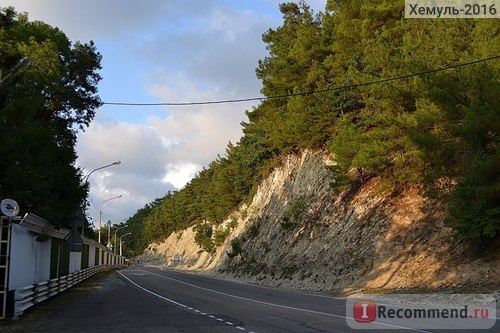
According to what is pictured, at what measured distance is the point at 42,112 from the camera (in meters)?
30.8

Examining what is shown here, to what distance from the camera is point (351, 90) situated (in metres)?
38.0

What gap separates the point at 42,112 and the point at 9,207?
1655 centimetres

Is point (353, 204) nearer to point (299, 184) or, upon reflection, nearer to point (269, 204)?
point (299, 184)

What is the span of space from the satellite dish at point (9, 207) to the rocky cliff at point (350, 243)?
17554 mm

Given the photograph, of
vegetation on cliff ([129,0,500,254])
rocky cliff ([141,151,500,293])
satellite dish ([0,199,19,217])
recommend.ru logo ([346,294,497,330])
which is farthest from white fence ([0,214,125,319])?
vegetation on cliff ([129,0,500,254])

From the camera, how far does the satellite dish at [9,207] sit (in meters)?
15.6

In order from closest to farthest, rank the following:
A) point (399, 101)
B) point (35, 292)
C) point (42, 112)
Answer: point (35, 292) → point (399, 101) → point (42, 112)

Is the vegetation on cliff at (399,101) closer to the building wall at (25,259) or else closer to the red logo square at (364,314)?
the red logo square at (364,314)

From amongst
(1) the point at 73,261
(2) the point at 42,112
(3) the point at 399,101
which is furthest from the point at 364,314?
(1) the point at 73,261

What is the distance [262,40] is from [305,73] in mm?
12515

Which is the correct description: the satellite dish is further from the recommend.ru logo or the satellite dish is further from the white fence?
the recommend.ru logo

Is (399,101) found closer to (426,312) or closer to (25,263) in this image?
(426,312)

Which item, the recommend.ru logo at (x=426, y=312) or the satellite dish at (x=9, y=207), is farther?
the satellite dish at (x=9, y=207)

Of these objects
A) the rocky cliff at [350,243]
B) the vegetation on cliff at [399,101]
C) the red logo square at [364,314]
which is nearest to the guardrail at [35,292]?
the red logo square at [364,314]
